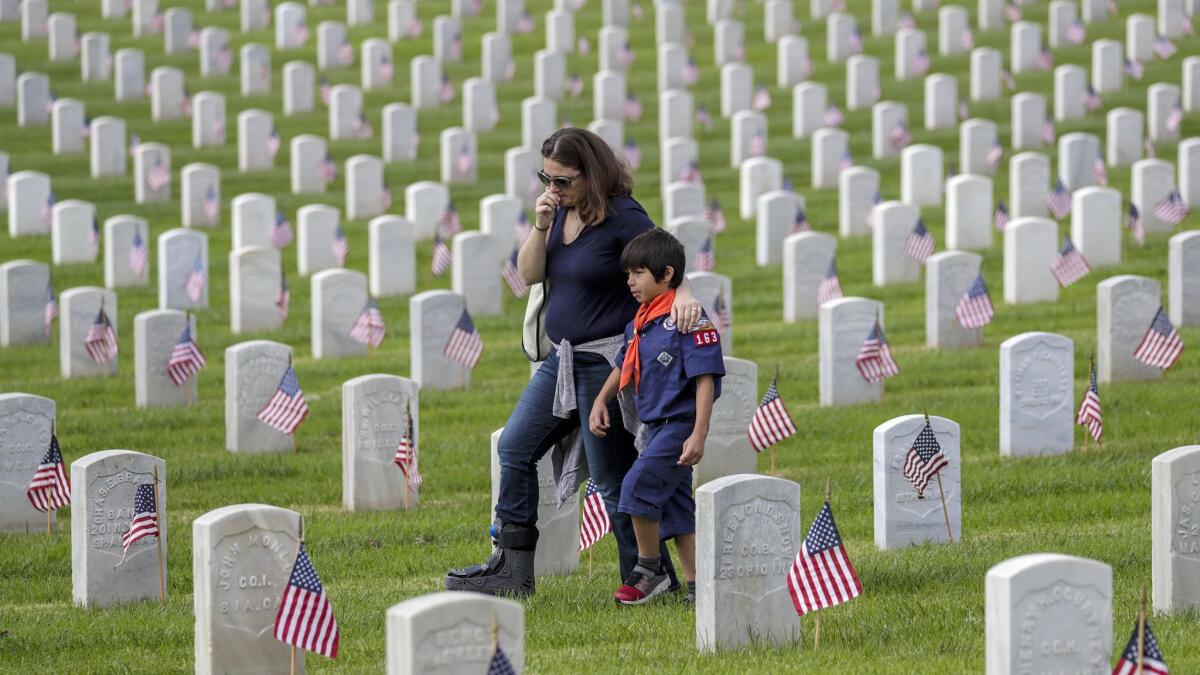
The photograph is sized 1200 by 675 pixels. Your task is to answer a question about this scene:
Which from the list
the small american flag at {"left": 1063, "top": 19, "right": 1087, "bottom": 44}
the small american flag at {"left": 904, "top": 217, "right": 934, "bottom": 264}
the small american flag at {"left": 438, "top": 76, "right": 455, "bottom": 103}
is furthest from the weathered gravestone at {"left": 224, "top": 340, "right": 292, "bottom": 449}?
the small american flag at {"left": 1063, "top": 19, "right": 1087, "bottom": 44}

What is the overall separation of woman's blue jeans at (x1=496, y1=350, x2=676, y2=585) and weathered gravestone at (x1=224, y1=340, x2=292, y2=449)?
463 cm

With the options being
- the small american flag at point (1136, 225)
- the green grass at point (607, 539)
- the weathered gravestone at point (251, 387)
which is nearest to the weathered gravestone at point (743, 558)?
the green grass at point (607, 539)

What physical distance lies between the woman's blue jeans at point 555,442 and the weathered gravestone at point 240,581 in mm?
1327

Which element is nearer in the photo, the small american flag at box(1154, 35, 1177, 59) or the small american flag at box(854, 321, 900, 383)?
the small american flag at box(854, 321, 900, 383)

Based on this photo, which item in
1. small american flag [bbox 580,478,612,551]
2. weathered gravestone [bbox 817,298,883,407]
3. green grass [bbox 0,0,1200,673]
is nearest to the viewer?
green grass [bbox 0,0,1200,673]

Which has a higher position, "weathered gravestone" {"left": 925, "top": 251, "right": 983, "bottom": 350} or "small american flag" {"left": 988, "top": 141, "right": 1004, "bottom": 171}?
"small american flag" {"left": 988, "top": 141, "right": 1004, "bottom": 171}

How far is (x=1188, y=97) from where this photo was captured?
84.6ft

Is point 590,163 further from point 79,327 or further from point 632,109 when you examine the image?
point 632,109

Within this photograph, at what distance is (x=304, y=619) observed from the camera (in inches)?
271

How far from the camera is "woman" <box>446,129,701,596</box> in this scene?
8047 millimetres

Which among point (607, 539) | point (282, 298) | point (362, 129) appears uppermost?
point (362, 129)

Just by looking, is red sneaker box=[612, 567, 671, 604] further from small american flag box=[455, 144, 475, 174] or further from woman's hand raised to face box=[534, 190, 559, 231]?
small american flag box=[455, 144, 475, 174]

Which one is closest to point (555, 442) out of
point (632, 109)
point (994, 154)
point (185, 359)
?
point (185, 359)

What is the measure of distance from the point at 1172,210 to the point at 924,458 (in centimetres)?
1060
